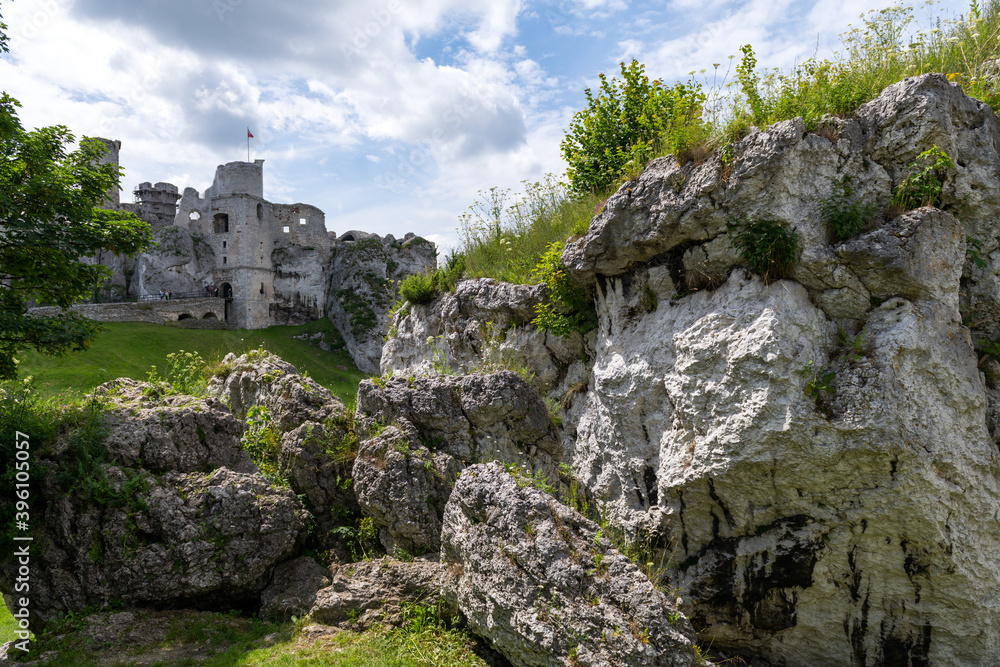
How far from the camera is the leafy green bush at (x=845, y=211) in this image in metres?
6.96

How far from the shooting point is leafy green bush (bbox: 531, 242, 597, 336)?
10086 millimetres

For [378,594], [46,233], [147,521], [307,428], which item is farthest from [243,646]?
[46,233]

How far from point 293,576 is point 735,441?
23.2 ft

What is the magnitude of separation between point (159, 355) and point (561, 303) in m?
27.3

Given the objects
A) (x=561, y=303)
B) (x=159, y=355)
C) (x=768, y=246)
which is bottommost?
(x=561, y=303)

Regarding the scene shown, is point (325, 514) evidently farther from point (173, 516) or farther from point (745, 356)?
point (745, 356)

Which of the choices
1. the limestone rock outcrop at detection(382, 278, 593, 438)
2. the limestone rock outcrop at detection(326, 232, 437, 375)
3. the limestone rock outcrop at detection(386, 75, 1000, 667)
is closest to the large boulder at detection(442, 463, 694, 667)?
the limestone rock outcrop at detection(386, 75, 1000, 667)

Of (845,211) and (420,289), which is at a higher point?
(420,289)

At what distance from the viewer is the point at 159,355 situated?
2930 cm

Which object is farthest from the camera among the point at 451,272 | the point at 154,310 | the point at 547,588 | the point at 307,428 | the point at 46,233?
the point at 154,310

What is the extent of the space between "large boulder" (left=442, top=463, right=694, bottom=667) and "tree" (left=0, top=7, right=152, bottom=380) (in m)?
7.21

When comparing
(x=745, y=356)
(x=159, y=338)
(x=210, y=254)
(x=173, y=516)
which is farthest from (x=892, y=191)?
(x=210, y=254)

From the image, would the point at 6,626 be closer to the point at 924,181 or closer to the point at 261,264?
the point at 924,181

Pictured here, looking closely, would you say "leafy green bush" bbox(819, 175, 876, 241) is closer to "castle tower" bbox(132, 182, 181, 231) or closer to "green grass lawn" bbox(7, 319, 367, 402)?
"green grass lawn" bbox(7, 319, 367, 402)
